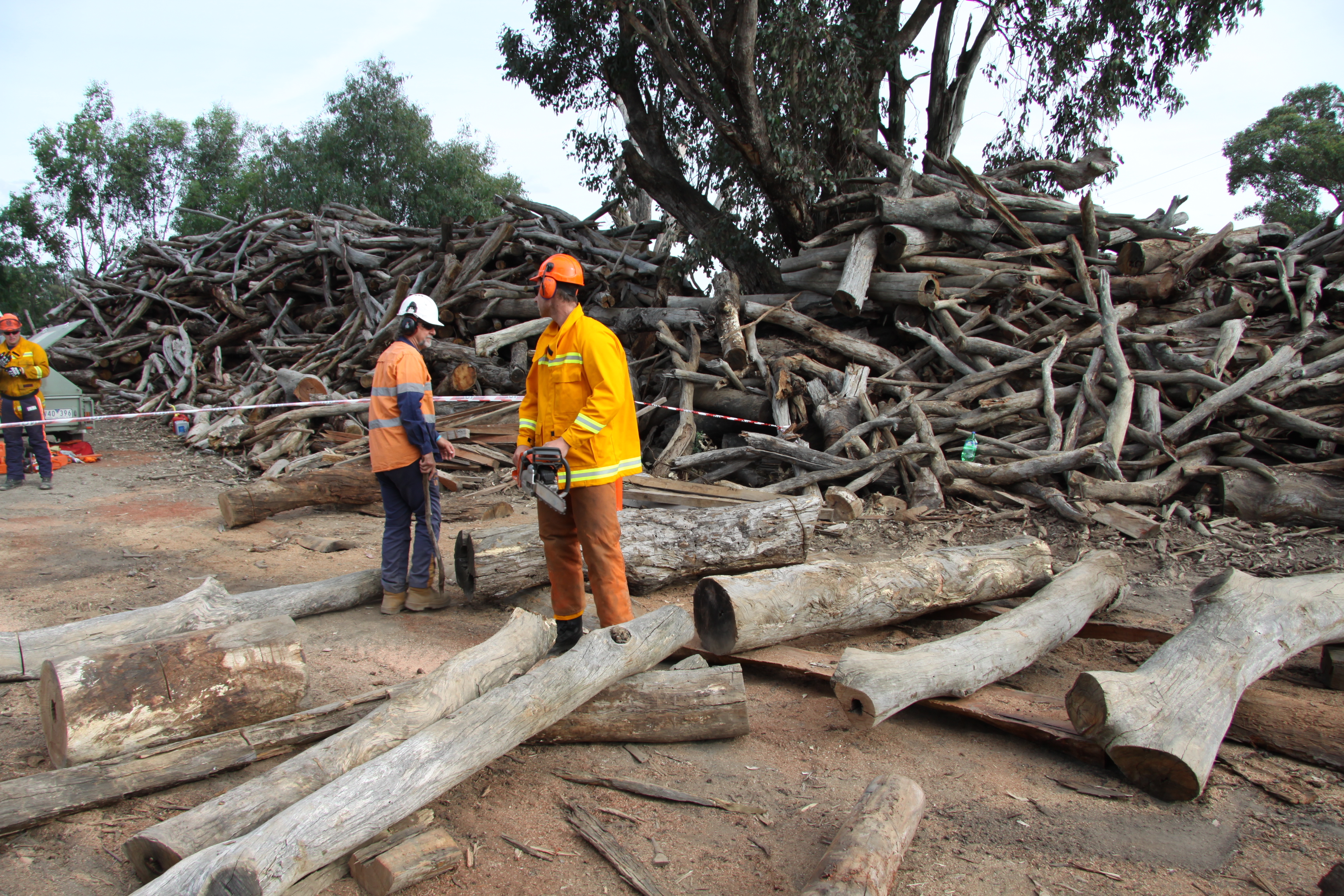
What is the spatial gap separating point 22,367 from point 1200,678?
1154 cm

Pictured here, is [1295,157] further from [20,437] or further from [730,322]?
[20,437]

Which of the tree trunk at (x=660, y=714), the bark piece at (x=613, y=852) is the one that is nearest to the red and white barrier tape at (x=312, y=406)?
the tree trunk at (x=660, y=714)

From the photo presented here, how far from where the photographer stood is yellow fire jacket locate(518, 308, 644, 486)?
410 centimetres

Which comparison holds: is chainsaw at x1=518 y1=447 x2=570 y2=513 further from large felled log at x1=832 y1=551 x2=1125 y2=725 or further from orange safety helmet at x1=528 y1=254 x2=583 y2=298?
large felled log at x1=832 y1=551 x2=1125 y2=725

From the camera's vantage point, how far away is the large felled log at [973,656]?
3562 millimetres

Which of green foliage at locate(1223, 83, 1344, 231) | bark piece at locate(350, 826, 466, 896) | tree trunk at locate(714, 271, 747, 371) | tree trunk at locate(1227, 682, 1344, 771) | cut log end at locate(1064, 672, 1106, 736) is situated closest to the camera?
bark piece at locate(350, 826, 466, 896)

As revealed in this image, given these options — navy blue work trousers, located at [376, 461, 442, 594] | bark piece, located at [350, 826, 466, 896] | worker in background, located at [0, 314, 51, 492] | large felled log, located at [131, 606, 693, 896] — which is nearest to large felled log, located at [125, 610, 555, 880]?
large felled log, located at [131, 606, 693, 896]

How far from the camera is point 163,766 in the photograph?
3.03 metres

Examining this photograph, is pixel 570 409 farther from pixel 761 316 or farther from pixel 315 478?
pixel 761 316

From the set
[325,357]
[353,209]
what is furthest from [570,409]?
[353,209]

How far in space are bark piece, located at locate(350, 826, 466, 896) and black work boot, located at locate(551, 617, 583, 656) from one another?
1.76m

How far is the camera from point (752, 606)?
4.35 metres

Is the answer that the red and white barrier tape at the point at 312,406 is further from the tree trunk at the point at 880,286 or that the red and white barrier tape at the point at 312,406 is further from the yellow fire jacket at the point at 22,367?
the tree trunk at the point at 880,286

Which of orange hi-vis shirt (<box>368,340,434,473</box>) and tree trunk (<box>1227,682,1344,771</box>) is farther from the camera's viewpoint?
orange hi-vis shirt (<box>368,340,434,473</box>)
